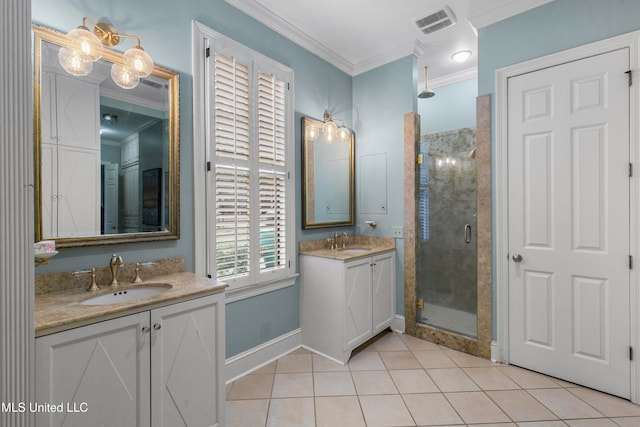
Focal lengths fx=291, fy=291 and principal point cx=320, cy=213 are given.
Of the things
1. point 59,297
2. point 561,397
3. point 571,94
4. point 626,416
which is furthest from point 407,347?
point 59,297

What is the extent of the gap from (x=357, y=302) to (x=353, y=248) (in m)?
0.75

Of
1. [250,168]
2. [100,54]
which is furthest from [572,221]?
[100,54]

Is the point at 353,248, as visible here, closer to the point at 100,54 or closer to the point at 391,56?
the point at 391,56

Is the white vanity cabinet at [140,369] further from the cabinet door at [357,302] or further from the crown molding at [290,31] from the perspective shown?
the crown molding at [290,31]

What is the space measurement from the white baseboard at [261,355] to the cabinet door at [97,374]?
3.12 ft

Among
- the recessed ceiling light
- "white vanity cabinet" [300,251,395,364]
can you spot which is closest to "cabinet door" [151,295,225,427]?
"white vanity cabinet" [300,251,395,364]

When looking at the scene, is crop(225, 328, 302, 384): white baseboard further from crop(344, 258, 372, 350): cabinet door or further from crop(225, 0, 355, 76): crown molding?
crop(225, 0, 355, 76): crown molding

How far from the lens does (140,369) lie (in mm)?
1310

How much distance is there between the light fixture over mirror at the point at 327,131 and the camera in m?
2.89

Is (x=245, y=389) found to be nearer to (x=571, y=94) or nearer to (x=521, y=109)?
(x=521, y=109)

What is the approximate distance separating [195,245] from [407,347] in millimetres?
2146

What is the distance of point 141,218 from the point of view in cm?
181

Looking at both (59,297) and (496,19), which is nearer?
(59,297)

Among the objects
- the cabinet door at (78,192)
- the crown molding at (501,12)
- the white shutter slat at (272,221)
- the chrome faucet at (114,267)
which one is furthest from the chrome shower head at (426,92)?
the chrome faucet at (114,267)
